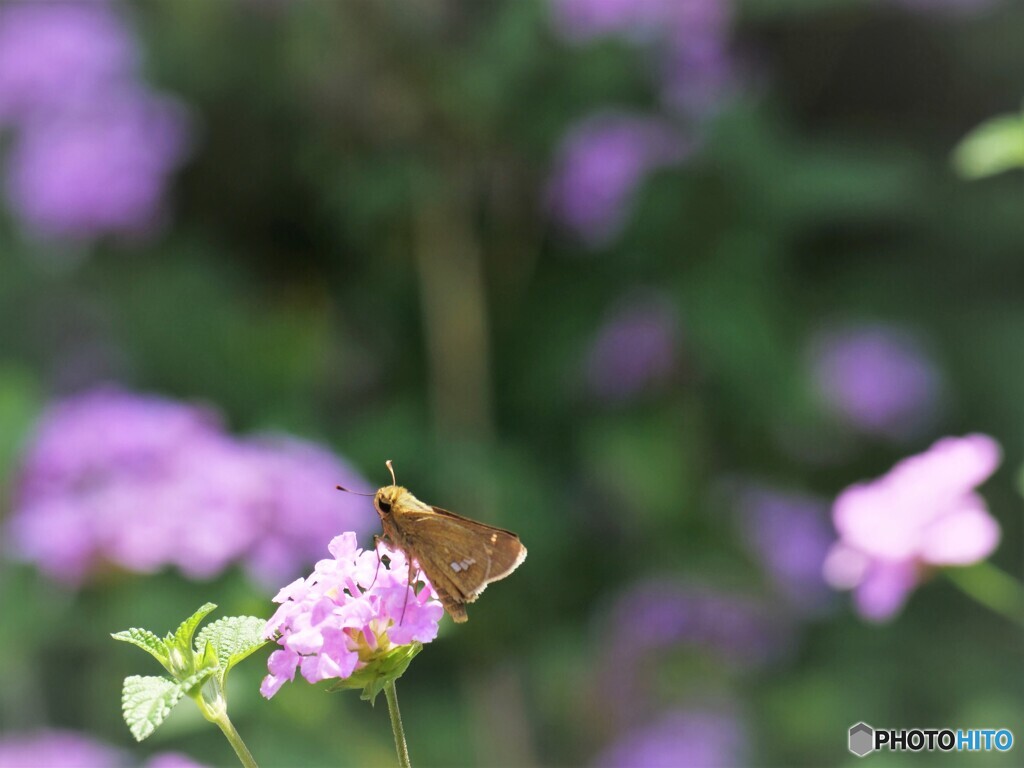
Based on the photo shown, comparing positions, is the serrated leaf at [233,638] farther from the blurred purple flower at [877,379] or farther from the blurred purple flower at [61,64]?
the blurred purple flower at [61,64]

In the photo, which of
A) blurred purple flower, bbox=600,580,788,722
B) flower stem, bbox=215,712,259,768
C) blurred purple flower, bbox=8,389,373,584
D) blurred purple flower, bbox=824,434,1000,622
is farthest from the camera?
blurred purple flower, bbox=600,580,788,722

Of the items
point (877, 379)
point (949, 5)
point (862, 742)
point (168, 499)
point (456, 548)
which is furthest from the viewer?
point (949, 5)

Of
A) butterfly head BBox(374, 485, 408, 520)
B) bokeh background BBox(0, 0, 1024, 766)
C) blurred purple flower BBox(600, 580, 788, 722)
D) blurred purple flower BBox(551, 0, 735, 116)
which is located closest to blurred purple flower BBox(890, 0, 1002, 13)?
bokeh background BBox(0, 0, 1024, 766)

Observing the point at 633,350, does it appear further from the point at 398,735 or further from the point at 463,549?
the point at 398,735

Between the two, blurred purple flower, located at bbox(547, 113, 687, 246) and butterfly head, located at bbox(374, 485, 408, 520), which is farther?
blurred purple flower, located at bbox(547, 113, 687, 246)

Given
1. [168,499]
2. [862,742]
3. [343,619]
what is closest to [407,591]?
[343,619]

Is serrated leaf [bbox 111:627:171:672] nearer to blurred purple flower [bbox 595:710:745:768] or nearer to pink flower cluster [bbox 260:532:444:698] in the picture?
pink flower cluster [bbox 260:532:444:698]

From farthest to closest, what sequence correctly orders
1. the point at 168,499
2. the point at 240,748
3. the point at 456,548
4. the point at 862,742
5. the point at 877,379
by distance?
1. the point at 877,379
2. the point at 862,742
3. the point at 168,499
4. the point at 456,548
5. the point at 240,748
